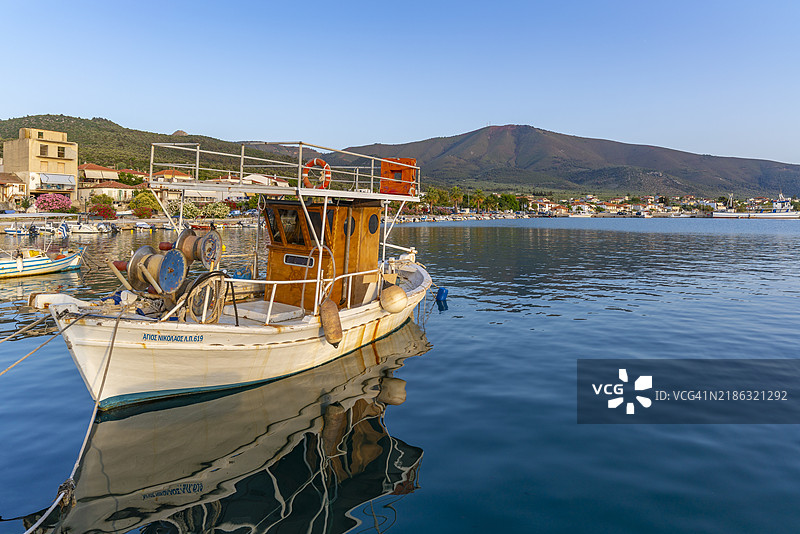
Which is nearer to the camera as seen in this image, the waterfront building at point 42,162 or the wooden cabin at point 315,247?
the wooden cabin at point 315,247

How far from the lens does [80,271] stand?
28828 millimetres

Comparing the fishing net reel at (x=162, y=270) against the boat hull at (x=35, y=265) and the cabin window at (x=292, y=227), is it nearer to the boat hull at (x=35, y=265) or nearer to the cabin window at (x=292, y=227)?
the cabin window at (x=292, y=227)

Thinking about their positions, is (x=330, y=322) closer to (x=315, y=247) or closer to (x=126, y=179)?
(x=315, y=247)

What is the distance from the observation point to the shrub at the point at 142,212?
267 ft

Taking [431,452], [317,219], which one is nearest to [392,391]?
[431,452]

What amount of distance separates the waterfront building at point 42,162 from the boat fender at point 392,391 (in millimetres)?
97411

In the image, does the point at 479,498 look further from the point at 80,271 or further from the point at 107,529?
the point at 80,271

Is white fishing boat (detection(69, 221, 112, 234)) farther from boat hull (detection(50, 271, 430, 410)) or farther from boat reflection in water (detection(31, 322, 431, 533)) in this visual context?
boat reflection in water (detection(31, 322, 431, 533))

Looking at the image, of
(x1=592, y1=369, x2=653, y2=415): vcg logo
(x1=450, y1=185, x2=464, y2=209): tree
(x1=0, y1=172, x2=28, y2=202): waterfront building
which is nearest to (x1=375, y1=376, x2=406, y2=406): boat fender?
(x1=592, y1=369, x2=653, y2=415): vcg logo

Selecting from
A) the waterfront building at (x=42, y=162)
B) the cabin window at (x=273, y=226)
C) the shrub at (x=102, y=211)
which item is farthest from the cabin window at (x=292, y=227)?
the waterfront building at (x=42, y=162)

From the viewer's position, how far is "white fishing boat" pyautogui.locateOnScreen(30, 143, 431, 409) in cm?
796

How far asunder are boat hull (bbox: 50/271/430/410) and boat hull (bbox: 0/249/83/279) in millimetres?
19779

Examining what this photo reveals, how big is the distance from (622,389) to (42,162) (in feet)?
348

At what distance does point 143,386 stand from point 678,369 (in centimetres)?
1142
